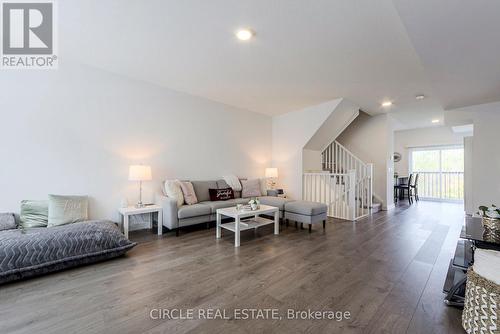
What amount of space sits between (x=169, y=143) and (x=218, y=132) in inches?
45.8

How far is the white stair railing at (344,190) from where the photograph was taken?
476cm

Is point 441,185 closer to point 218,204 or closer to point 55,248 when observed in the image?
point 218,204

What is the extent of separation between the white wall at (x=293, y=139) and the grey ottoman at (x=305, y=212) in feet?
4.61

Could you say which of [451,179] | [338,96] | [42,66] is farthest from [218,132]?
[451,179]

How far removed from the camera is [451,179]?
7.45 metres

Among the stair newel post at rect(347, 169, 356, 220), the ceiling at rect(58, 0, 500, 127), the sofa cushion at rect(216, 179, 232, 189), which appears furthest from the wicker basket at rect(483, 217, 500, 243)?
the sofa cushion at rect(216, 179, 232, 189)

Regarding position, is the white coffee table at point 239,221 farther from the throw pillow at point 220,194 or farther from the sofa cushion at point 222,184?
the sofa cushion at point 222,184

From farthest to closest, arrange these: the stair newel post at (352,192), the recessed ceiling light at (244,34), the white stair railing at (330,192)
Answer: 1. the white stair railing at (330,192)
2. the stair newel post at (352,192)
3. the recessed ceiling light at (244,34)

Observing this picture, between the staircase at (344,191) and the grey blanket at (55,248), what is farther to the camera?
the staircase at (344,191)

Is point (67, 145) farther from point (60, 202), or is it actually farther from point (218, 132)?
point (218, 132)

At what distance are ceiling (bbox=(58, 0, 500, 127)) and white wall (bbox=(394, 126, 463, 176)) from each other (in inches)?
159

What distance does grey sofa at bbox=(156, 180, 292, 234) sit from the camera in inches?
136

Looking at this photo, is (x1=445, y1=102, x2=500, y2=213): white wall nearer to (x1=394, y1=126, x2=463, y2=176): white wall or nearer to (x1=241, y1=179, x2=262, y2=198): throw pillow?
(x1=394, y1=126, x2=463, y2=176): white wall

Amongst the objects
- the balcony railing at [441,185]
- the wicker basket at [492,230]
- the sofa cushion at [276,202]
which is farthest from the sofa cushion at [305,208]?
the balcony railing at [441,185]
